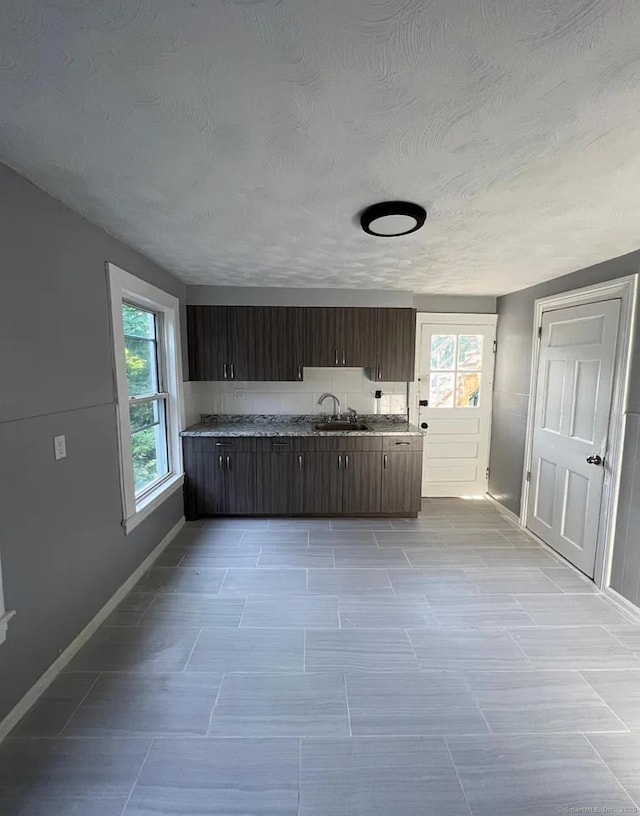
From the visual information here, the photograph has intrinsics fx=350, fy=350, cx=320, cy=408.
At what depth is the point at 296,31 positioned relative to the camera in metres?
0.83

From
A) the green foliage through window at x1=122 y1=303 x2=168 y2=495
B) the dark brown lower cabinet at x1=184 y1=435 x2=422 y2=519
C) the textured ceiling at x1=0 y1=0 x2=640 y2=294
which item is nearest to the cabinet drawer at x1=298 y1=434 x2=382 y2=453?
the dark brown lower cabinet at x1=184 y1=435 x2=422 y2=519

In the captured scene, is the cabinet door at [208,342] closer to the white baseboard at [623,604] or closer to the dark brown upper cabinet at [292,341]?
the dark brown upper cabinet at [292,341]

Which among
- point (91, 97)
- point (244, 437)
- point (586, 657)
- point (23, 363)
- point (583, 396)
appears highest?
point (91, 97)

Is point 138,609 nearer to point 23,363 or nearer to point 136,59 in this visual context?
point 23,363

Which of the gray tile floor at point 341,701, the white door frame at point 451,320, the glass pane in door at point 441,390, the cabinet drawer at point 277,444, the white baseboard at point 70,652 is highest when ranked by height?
the white door frame at point 451,320

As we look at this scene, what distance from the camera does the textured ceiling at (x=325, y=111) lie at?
0.80 metres

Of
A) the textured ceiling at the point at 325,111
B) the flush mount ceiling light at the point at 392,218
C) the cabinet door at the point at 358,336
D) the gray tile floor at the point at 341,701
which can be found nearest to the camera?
the textured ceiling at the point at 325,111

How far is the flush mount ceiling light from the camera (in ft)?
5.52

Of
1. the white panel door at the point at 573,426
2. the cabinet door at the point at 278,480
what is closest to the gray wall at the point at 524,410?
the white panel door at the point at 573,426

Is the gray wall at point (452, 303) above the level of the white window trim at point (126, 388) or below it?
above

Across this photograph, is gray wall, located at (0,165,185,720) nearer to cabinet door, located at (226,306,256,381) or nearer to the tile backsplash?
cabinet door, located at (226,306,256,381)

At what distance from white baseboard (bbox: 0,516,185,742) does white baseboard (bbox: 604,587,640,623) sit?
3191 millimetres

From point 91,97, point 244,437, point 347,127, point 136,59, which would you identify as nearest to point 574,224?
point 347,127

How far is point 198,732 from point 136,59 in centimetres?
229
